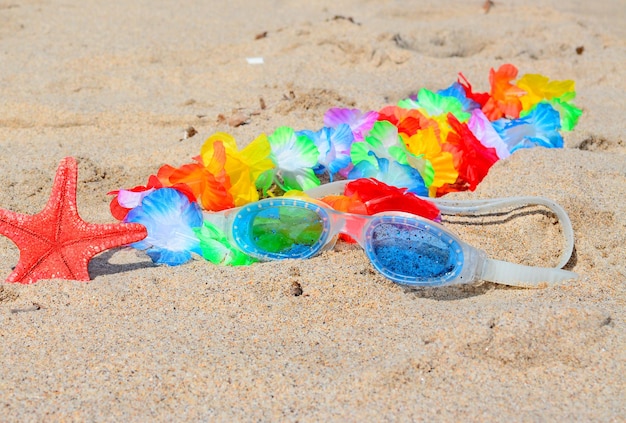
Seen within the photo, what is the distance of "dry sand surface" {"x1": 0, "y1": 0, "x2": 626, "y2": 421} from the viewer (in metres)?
1.80

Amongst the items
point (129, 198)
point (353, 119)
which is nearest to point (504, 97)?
point (353, 119)

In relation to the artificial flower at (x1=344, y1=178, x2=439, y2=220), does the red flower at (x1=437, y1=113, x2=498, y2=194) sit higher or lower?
lower

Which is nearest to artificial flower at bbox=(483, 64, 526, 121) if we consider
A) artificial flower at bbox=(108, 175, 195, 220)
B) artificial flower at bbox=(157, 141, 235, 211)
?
artificial flower at bbox=(157, 141, 235, 211)

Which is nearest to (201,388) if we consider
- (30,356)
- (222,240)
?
(30,356)

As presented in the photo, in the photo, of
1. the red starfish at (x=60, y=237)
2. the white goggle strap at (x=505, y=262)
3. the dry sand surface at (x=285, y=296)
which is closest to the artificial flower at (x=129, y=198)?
the dry sand surface at (x=285, y=296)

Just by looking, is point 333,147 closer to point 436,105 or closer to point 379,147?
point 379,147

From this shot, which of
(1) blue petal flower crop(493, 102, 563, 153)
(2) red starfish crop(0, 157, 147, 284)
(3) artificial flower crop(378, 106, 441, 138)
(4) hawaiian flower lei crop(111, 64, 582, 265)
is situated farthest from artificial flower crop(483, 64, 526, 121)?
(2) red starfish crop(0, 157, 147, 284)

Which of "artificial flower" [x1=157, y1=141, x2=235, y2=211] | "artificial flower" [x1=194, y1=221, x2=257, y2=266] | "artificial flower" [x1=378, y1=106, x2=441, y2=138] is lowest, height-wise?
"artificial flower" [x1=194, y1=221, x2=257, y2=266]

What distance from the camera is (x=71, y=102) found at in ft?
13.0

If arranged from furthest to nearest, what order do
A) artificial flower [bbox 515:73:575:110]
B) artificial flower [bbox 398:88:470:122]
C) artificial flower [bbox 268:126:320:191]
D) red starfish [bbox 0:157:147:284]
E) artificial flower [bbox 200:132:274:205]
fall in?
artificial flower [bbox 515:73:575:110]
artificial flower [bbox 398:88:470:122]
artificial flower [bbox 268:126:320:191]
artificial flower [bbox 200:132:274:205]
red starfish [bbox 0:157:147:284]

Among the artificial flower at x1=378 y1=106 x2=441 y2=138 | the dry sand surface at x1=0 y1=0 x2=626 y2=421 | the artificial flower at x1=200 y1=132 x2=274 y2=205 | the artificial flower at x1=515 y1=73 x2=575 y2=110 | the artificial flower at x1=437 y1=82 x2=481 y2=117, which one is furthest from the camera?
the artificial flower at x1=515 y1=73 x2=575 y2=110

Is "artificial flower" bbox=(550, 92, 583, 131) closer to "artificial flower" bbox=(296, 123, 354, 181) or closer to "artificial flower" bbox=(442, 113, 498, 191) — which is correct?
"artificial flower" bbox=(442, 113, 498, 191)

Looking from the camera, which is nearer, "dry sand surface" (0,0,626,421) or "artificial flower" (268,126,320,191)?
"dry sand surface" (0,0,626,421)

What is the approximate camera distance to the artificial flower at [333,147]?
10.0ft
